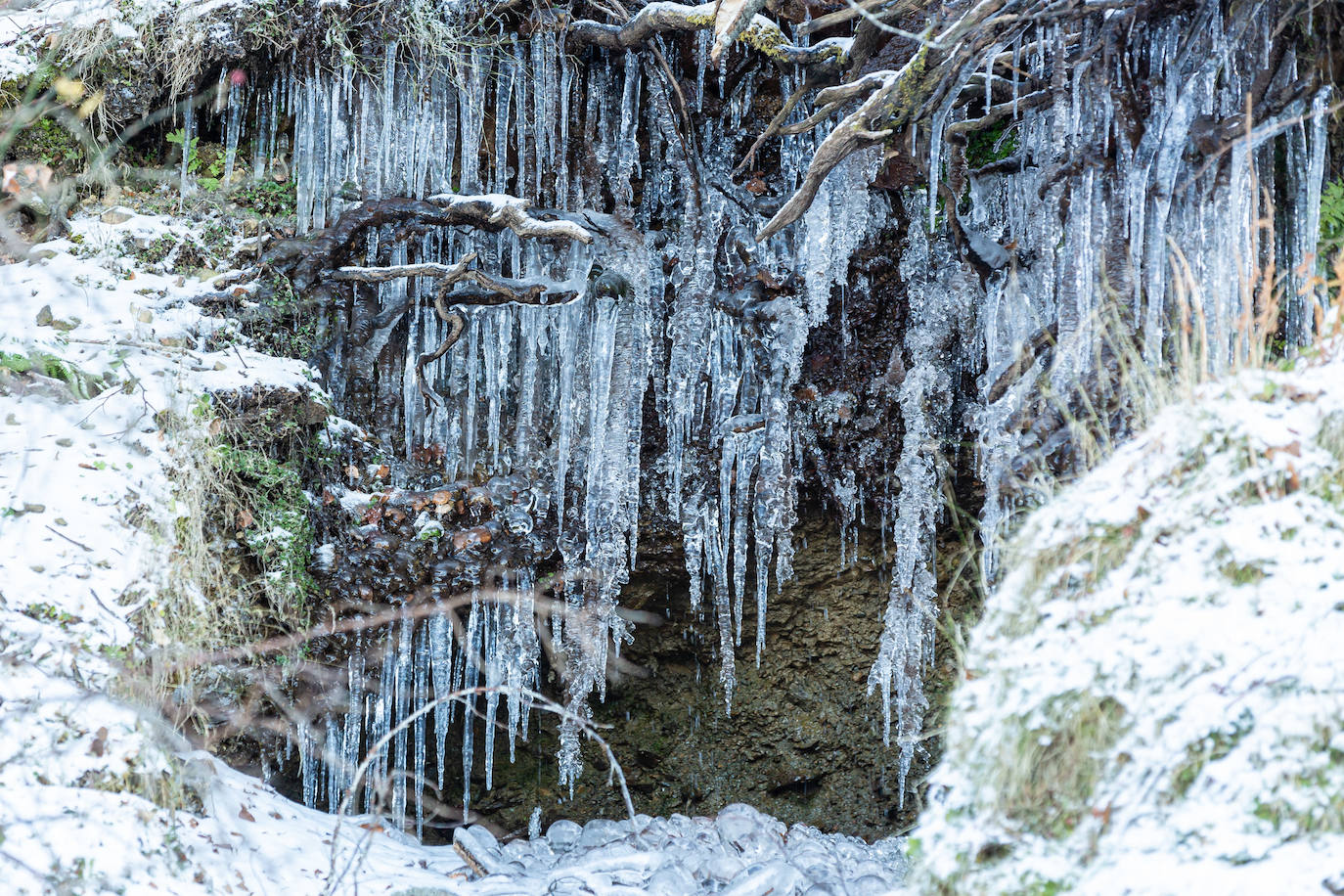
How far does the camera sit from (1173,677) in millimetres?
1646

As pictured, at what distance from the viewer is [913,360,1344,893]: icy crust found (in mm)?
1530

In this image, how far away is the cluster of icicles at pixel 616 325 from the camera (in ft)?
13.8

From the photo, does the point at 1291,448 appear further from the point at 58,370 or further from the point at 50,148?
the point at 50,148

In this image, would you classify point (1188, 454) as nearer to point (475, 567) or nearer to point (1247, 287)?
point (1247, 287)

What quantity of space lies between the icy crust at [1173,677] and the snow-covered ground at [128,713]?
165 centimetres

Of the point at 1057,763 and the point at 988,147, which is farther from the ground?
the point at 988,147

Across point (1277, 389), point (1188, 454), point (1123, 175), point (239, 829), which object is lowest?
point (239, 829)

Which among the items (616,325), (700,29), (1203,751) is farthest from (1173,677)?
(700,29)

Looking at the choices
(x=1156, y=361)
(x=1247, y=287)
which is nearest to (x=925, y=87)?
(x=1156, y=361)

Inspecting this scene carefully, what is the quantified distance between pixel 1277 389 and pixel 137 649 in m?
3.27

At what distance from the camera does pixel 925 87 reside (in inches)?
123

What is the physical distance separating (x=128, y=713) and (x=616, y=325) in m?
2.47

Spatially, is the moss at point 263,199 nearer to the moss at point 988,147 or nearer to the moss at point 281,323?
the moss at point 281,323

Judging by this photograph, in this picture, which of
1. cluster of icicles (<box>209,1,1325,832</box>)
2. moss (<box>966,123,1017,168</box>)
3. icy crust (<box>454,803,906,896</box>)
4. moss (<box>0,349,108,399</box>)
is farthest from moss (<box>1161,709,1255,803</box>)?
moss (<box>0,349,108,399</box>)
